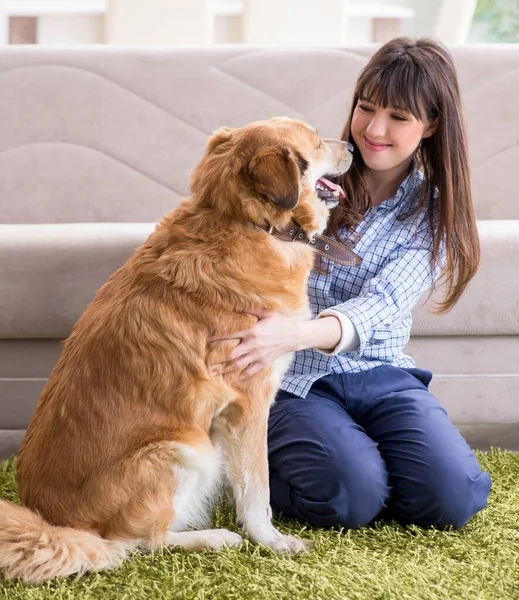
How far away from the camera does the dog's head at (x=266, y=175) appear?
160cm

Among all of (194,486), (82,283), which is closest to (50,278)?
(82,283)

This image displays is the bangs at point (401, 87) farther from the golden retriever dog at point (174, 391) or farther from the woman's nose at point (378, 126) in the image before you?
the golden retriever dog at point (174, 391)

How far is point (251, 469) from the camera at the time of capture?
5.57ft

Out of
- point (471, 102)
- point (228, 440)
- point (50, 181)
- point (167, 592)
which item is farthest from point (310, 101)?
point (167, 592)

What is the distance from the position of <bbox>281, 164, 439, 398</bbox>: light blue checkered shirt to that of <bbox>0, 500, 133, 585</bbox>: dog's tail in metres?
0.66

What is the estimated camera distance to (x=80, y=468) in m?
1.61

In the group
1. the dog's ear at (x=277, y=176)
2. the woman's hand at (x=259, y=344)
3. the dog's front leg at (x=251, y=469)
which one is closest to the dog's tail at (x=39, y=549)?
the dog's front leg at (x=251, y=469)

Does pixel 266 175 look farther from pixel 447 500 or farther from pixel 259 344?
pixel 447 500

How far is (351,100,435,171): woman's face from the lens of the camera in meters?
1.99

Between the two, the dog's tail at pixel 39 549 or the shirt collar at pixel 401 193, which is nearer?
the dog's tail at pixel 39 549

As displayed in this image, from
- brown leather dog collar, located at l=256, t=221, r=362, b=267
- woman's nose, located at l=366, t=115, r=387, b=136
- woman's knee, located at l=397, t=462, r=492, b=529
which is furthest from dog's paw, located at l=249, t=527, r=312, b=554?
woman's nose, located at l=366, t=115, r=387, b=136

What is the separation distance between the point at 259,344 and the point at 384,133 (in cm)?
68

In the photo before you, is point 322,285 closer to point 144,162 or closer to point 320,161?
point 320,161

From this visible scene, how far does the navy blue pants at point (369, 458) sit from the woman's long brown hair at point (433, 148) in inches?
15.4
